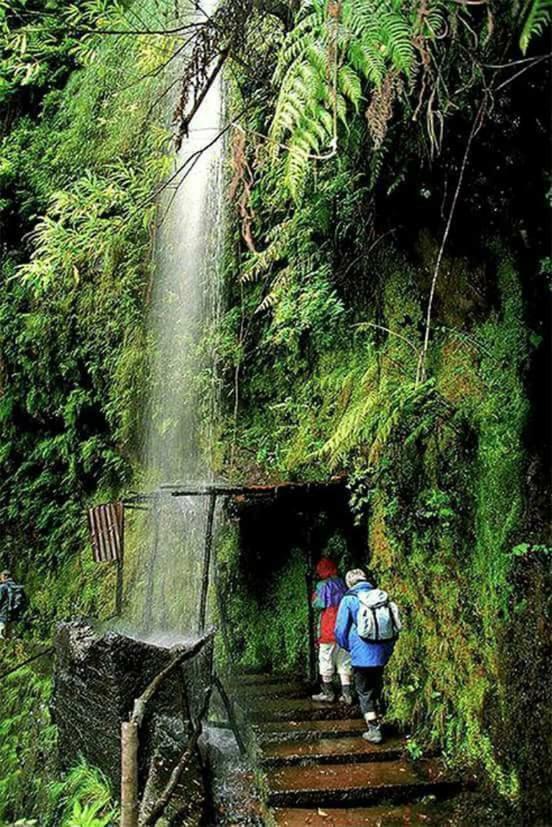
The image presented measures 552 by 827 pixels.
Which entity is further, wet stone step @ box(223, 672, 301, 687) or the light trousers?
wet stone step @ box(223, 672, 301, 687)

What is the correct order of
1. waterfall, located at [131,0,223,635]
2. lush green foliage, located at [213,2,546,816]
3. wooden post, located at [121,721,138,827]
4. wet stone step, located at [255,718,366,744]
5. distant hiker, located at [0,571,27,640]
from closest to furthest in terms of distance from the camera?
lush green foliage, located at [213,2,546,816], wooden post, located at [121,721,138,827], wet stone step, located at [255,718,366,744], waterfall, located at [131,0,223,635], distant hiker, located at [0,571,27,640]

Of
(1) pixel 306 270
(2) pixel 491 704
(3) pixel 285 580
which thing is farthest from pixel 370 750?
(1) pixel 306 270

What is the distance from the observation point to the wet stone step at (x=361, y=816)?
524 centimetres

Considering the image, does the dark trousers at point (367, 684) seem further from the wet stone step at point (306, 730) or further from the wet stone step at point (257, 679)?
the wet stone step at point (257, 679)

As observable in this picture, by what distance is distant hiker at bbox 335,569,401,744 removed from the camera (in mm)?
6496

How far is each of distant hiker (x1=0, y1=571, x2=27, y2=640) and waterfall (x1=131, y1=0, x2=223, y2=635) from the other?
7.53 ft

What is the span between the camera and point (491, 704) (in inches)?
213

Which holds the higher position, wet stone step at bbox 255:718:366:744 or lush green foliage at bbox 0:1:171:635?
lush green foliage at bbox 0:1:171:635

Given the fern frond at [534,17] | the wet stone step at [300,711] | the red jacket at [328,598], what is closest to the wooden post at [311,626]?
the red jacket at [328,598]

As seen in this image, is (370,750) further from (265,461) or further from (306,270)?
(306,270)

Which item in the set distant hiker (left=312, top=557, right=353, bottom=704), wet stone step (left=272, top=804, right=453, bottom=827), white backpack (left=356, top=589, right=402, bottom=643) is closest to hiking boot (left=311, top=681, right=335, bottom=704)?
distant hiker (left=312, top=557, right=353, bottom=704)

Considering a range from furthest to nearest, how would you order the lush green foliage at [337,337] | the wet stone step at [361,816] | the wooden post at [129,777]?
the wet stone step at [361,816]
the lush green foliage at [337,337]
the wooden post at [129,777]

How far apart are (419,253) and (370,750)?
446 centimetres

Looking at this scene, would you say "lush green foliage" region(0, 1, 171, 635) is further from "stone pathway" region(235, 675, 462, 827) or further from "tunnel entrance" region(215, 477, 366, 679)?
"stone pathway" region(235, 675, 462, 827)
